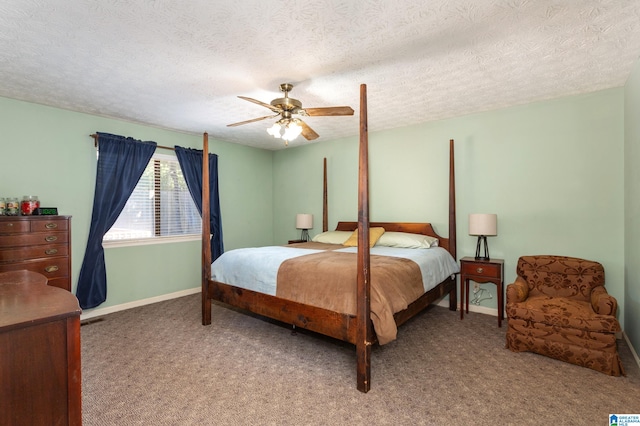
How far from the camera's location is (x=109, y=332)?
335cm

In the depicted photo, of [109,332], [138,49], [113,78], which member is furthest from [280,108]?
[109,332]

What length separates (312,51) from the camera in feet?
7.88

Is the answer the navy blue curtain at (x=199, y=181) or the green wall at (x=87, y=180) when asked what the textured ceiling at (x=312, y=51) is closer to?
the green wall at (x=87, y=180)

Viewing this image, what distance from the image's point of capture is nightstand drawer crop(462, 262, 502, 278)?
136 inches

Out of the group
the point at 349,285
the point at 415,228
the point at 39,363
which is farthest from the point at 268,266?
the point at 415,228

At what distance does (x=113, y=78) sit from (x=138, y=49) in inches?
28.4

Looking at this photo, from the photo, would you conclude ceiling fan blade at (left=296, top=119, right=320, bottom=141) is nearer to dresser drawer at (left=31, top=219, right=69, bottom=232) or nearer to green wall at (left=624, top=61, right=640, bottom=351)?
dresser drawer at (left=31, top=219, right=69, bottom=232)

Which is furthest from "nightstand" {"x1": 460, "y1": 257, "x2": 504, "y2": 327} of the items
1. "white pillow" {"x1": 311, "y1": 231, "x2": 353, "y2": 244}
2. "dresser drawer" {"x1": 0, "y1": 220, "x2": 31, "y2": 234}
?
"dresser drawer" {"x1": 0, "y1": 220, "x2": 31, "y2": 234}

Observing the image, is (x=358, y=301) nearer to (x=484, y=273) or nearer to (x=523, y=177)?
(x=484, y=273)

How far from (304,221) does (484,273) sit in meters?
2.82

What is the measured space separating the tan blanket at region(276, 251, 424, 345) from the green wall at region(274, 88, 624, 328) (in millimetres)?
1532

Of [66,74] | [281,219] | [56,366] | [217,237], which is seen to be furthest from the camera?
[281,219]

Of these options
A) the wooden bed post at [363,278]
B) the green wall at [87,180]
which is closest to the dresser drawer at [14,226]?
the green wall at [87,180]

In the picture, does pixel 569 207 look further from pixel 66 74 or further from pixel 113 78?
pixel 66 74
